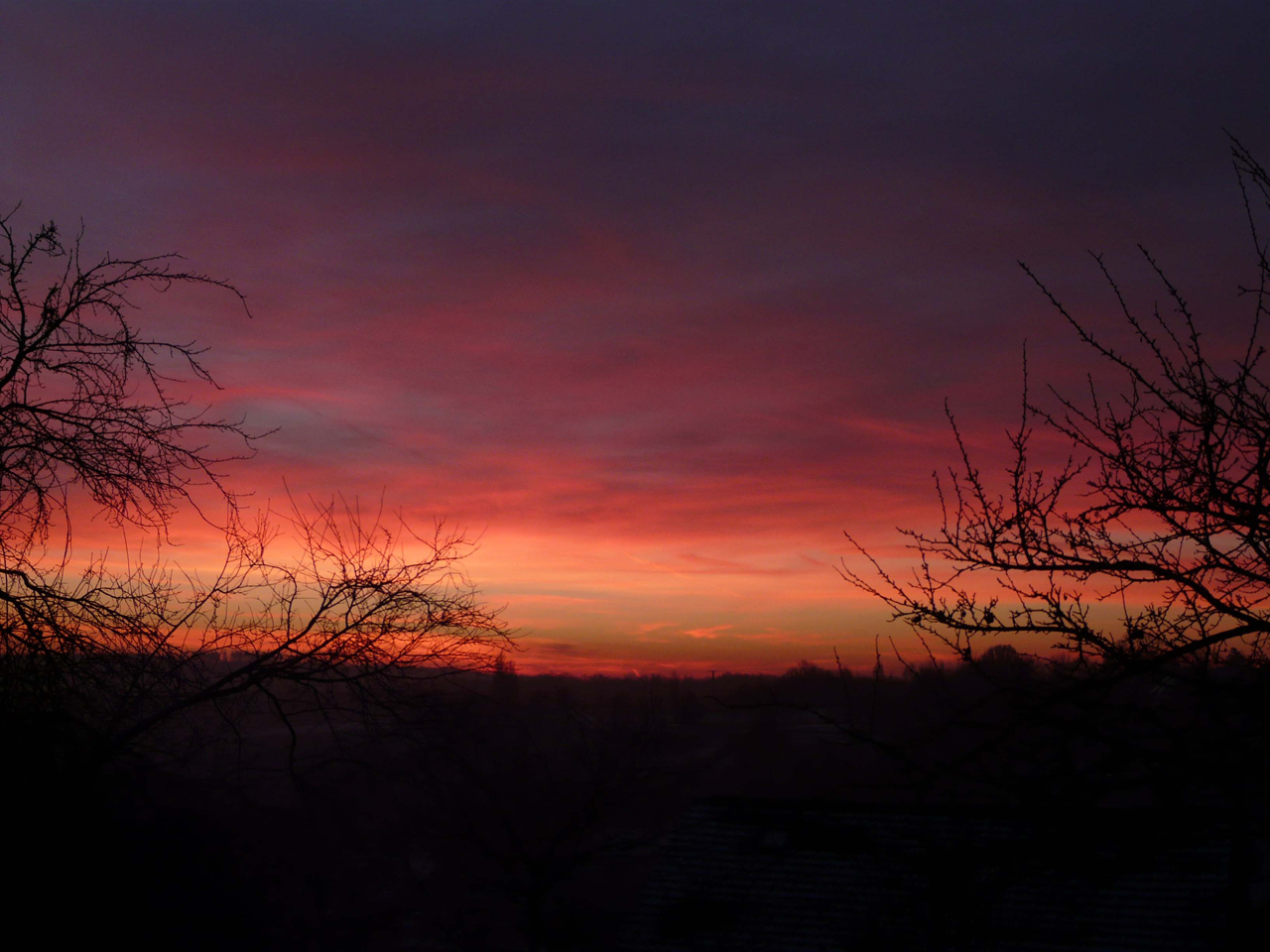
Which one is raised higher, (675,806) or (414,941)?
(675,806)

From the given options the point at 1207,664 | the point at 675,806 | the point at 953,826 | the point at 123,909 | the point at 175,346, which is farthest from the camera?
the point at 675,806

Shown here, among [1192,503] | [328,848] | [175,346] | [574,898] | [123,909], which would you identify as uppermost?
[175,346]

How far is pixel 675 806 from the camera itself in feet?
130

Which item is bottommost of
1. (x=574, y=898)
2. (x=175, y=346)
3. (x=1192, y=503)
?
(x=574, y=898)

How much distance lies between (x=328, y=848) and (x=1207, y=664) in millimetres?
25809

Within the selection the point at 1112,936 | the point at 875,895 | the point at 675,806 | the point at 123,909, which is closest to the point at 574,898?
the point at 675,806

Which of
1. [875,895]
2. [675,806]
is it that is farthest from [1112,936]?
[675,806]

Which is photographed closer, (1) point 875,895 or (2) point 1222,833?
(2) point 1222,833

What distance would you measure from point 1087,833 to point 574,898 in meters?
28.5

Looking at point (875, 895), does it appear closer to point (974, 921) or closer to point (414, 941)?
point (974, 921)

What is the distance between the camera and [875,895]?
56.0ft

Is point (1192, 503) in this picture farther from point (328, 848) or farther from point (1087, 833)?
point (328, 848)

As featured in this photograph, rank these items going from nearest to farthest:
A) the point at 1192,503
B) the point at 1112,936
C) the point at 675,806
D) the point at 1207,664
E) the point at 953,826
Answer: the point at 953,826, the point at 1207,664, the point at 1192,503, the point at 1112,936, the point at 675,806

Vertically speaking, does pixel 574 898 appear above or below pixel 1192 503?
below
